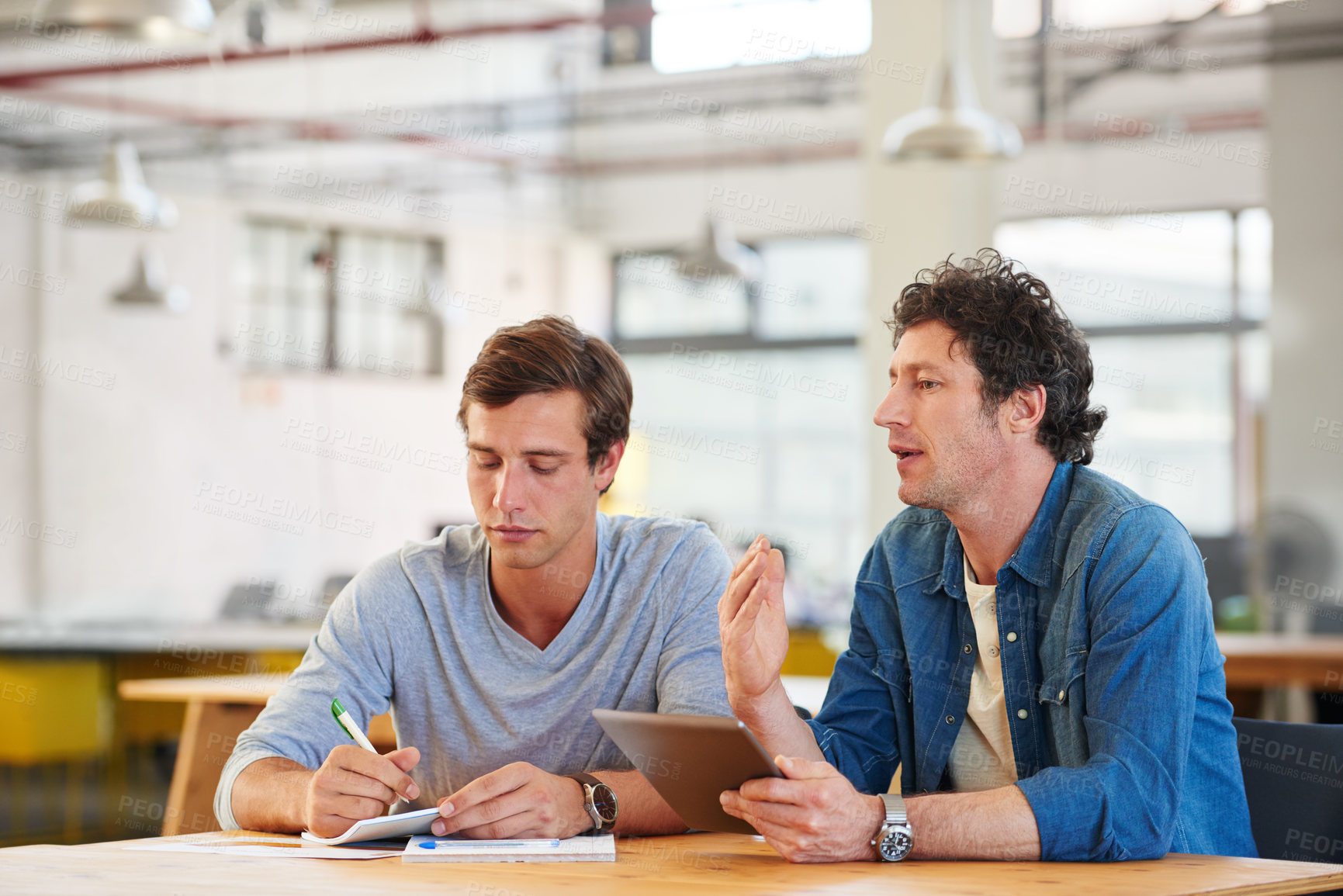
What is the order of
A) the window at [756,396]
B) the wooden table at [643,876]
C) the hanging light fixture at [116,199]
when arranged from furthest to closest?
the window at [756,396] → the hanging light fixture at [116,199] → the wooden table at [643,876]

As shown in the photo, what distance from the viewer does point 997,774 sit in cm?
204

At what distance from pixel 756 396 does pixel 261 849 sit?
9750mm

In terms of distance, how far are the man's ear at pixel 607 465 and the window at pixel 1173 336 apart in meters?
7.26

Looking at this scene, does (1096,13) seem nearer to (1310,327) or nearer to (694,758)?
(1310,327)

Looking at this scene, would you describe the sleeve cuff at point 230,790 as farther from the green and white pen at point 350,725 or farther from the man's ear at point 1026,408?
the man's ear at point 1026,408

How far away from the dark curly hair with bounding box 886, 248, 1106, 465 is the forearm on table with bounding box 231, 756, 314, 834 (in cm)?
109

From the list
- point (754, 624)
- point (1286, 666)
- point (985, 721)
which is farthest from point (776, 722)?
point (1286, 666)

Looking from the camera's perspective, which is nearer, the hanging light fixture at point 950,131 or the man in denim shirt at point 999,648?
the man in denim shirt at point 999,648

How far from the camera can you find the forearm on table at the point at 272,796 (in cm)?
185

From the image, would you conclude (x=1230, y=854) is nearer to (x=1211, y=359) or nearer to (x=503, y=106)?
(x=1211, y=359)

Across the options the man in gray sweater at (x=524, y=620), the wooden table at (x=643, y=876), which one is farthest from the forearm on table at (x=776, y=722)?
the wooden table at (x=643, y=876)

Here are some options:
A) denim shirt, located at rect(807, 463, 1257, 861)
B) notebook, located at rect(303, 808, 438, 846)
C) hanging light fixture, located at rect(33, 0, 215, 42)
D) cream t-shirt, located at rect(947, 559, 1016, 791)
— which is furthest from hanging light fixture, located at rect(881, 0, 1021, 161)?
notebook, located at rect(303, 808, 438, 846)

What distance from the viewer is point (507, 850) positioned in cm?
170

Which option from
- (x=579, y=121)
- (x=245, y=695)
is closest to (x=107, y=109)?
(x=579, y=121)
